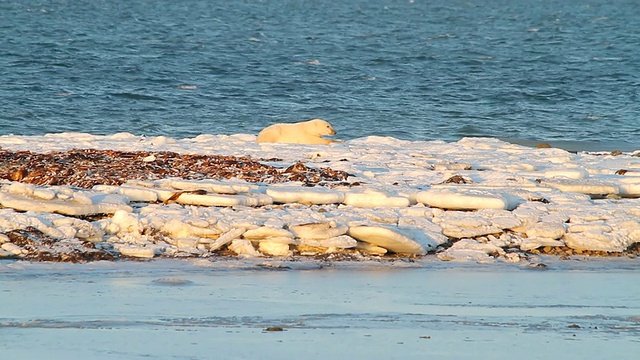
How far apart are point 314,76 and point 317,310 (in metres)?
21.4

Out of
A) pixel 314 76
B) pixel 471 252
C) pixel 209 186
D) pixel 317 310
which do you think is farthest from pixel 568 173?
pixel 314 76

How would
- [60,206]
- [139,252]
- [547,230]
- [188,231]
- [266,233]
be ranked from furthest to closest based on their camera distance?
1. [547,230]
2. [60,206]
3. [188,231]
4. [266,233]
5. [139,252]

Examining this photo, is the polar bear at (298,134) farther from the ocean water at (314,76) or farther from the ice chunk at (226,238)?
the ice chunk at (226,238)

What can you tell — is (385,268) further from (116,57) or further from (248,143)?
(116,57)

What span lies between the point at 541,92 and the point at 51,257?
A: 19.2 metres

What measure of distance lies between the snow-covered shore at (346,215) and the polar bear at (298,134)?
329cm

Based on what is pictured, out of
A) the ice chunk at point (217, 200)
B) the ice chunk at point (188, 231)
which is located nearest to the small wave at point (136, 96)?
the ice chunk at point (217, 200)

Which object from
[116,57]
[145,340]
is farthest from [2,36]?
[145,340]

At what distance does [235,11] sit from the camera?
53.0 meters

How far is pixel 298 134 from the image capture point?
14164 millimetres

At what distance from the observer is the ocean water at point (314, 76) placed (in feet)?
66.4

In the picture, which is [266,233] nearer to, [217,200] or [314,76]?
[217,200]

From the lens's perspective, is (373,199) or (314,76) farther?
(314,76)

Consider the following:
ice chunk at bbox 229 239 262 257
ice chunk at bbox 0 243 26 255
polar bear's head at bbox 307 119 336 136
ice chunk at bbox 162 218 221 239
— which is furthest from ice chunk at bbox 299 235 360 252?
polar bear's head at bbox 307 119 336 136
